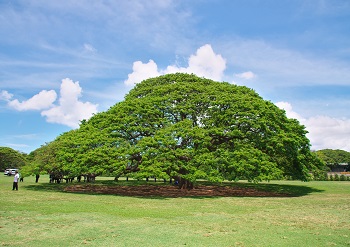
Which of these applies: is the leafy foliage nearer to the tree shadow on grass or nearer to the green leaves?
the tree shadow on grass

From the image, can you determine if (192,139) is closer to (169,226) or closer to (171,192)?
(171,192)

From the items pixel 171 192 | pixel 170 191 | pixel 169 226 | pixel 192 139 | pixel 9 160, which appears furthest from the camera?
pixel 9 160

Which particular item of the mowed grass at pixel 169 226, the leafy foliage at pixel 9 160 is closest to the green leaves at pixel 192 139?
the mowed grass at pixel 169 226

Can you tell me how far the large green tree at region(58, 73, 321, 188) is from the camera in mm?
22391

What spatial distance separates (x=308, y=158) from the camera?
94.4 feet

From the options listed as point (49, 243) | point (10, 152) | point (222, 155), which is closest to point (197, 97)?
point (222, 155)

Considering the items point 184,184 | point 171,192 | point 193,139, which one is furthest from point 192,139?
point 184,184

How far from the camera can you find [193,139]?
23484 millimetres

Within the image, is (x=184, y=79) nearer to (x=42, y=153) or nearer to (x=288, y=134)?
(x=288, y=134)

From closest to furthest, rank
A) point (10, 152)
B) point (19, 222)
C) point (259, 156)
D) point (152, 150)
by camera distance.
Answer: point (19, 222), point (152, 150), point (259, 156), point (10, 152)

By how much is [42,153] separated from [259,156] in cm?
2149

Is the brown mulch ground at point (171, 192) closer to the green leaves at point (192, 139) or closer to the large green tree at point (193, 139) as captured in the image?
the large green tree at point (193, 139)

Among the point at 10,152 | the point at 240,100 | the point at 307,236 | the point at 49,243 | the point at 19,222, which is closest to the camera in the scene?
the point at 49,243

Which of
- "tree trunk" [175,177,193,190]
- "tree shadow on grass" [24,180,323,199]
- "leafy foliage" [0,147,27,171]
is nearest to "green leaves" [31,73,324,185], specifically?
"tree shadow on grass" [24,180,323,199]
